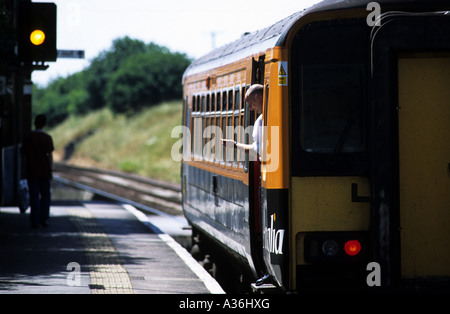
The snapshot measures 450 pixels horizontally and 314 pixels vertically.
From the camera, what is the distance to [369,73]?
764cm

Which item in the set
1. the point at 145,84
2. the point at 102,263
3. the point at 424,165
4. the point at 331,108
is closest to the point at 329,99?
the point at 331,108

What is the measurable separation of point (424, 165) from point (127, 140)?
59428 mm

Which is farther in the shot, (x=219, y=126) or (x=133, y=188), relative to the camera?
(x=133, y=188)

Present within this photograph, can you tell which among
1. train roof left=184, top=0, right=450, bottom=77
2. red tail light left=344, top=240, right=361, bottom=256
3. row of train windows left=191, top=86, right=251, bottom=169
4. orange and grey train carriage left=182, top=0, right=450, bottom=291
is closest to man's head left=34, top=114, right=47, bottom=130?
row of train windows left=191, top=86, right=251, bottom=169

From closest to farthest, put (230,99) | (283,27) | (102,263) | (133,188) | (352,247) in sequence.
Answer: (352,247)
(283,27)
(230,99)
(102,263)
(133,188)

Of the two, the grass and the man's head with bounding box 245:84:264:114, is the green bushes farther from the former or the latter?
the man's head with bounding box 245:84:264:114

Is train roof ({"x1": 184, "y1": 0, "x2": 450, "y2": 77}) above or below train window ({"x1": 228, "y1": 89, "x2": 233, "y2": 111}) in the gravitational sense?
above

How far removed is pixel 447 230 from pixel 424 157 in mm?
606

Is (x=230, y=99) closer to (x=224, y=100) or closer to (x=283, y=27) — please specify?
(x=224, y=100)

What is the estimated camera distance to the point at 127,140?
66.4 m

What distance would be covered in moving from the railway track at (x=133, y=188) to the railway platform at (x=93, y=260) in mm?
10071

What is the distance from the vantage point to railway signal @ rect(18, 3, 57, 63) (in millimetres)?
11977

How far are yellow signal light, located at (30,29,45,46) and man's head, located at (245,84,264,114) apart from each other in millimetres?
4272

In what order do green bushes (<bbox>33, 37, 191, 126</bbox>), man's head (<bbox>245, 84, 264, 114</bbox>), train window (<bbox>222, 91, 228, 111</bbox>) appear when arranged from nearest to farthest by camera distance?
man's head (<bbox>245, 84, 264, 114</bbox>), train window (<bbox>222, 91, 228, 111</bbox>), green bushes (<bbox>33, 37, 191, 126</bbox>)
